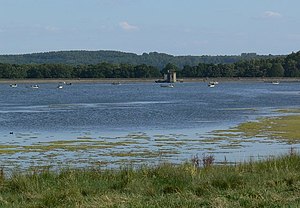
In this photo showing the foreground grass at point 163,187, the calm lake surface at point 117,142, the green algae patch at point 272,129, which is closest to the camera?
the foreground grass at point 163,187

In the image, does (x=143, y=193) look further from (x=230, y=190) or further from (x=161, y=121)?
(x=161, y=121)

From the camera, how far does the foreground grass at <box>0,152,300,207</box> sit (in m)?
11.0

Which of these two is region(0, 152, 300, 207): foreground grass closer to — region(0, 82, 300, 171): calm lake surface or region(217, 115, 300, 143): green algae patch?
region(0, 82, 300, 171): calm lake surface

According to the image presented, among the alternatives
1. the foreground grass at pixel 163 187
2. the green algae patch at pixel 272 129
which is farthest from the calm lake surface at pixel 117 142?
the foreground grass at pixel 163 187

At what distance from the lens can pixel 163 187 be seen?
12719mm

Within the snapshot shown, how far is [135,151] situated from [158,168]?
14.5m

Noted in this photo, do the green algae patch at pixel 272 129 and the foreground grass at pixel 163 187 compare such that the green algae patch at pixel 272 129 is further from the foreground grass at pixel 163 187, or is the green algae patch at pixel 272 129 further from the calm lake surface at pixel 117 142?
the foreground grass at pixel 163 187

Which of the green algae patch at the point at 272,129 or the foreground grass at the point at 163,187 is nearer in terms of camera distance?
the foreground grass at the point at 163,187

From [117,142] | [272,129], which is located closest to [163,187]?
[117,142]

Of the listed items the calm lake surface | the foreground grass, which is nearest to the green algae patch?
the calm lake surface

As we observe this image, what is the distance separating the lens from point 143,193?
40.1 ft

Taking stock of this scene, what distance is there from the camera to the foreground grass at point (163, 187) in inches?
434

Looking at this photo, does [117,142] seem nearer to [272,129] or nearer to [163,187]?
[272,129]

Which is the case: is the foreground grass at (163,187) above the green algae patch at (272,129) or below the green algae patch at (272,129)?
above
